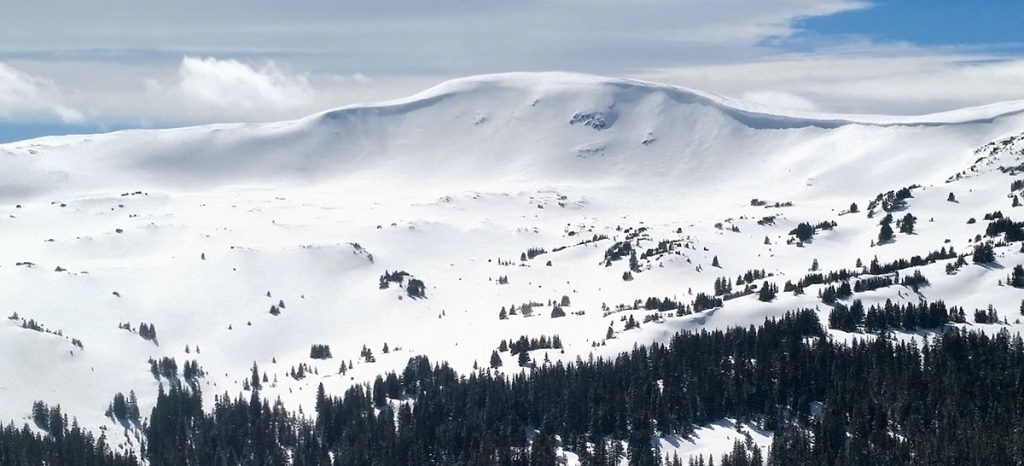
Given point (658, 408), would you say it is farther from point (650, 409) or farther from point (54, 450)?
point (54, 450)

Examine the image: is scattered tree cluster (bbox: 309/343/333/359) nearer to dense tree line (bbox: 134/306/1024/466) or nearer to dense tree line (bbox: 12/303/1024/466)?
dense tree line (bbox: 12/303/1024/466)

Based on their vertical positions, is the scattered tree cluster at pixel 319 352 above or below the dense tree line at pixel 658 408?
above

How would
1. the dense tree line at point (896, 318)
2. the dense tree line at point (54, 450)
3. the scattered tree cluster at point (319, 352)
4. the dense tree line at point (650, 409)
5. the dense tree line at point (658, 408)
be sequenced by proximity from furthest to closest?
the scattered tree cluster at point (319, 352), the dense tree line at point (896, 318), the dense tree line at point (54, 450), the dense tree line at point (658, 408), the dense tree line at point (650, 409)

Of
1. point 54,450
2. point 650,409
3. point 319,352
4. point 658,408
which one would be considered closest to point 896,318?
point 658,408

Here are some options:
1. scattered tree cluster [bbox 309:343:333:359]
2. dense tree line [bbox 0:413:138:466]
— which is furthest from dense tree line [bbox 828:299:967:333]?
dense tree line [bbox 0:413:138:466]

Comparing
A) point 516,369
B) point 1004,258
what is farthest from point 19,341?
point 1004,258

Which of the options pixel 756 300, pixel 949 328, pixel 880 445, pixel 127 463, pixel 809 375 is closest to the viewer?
pixel 880 445

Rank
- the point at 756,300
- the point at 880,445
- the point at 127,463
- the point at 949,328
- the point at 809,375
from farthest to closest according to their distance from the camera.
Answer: the point at 756,300 → the point at 949,328 → the point at 809,375 → the point at 127,463 → the point at 880,445

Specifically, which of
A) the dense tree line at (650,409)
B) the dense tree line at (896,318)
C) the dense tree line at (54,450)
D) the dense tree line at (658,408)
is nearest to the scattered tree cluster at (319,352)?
the dense tree line at (650,409)

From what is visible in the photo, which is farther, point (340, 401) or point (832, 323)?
point (832, 323)

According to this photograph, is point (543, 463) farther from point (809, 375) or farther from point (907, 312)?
point (907, 312)

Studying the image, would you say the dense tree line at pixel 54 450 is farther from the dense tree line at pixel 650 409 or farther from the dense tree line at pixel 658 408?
the dense tree line at pixel 658 408
